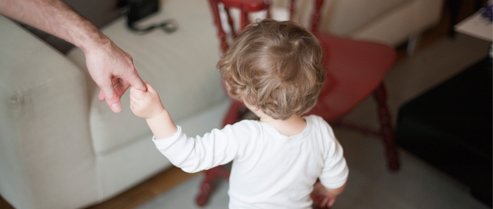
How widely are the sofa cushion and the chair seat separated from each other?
14.8 inches

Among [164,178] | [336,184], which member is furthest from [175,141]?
[164,178]

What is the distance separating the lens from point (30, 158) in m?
1.64

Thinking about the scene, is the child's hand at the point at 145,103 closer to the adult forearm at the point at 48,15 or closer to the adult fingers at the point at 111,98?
the adult fingers at the point at 111,98

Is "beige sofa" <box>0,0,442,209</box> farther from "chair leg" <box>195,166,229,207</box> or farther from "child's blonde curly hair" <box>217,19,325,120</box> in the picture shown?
"child's blonde curly hair" <box>217,19,325,120</box>

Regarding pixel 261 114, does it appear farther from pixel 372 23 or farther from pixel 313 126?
pixel 372 23

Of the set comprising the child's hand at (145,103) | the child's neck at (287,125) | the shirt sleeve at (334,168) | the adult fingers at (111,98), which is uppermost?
the child's hand at (145,103)

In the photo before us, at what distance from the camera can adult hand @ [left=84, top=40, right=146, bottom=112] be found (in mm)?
1247

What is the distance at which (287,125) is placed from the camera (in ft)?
4.31

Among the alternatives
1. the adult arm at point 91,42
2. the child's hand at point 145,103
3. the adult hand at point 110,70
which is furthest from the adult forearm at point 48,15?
the child's hand at point 145,103

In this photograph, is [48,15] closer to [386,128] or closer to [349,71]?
[349,71]

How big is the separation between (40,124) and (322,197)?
0.75m

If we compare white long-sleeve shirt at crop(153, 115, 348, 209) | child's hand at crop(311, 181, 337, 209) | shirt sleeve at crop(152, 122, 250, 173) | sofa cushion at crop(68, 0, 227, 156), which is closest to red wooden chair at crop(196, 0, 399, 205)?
sofa cushion at crop(68, 0, 227, 156)

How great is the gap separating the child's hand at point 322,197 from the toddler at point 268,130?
7 cm

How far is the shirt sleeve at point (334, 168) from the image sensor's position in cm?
138
